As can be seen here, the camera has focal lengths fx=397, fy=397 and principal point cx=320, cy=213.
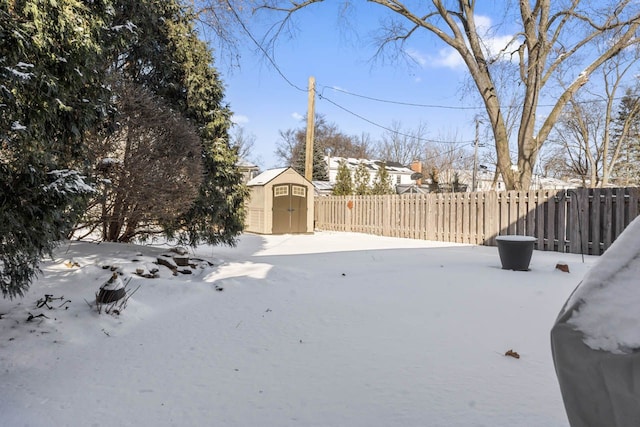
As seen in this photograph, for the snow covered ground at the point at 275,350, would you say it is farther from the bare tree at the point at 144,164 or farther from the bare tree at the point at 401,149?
the bare tree at the point at 401,149

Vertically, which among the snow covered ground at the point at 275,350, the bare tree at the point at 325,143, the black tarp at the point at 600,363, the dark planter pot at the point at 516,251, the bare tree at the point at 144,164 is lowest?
the snow covered ground at the point at 275,350

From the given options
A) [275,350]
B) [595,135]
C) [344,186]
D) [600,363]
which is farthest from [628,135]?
[600,363]

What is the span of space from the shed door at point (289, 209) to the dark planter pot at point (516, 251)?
8.77m

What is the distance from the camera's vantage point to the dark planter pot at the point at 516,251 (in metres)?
6.03

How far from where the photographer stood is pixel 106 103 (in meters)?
3.31

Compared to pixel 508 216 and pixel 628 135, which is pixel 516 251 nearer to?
pixel 508 216

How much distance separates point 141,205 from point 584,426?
211 inches

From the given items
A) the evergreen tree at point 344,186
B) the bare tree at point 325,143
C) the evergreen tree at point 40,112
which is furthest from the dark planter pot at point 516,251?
the bare tree at point 325,143

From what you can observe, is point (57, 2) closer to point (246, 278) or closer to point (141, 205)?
point (141, 205)

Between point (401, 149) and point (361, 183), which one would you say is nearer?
point (361, 183)

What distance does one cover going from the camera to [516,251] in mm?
6070

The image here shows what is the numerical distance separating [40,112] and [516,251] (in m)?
6.08

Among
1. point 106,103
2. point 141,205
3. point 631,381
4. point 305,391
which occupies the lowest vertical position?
point 305,391

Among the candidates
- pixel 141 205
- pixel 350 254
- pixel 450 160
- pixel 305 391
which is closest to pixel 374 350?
pixel 305 391
